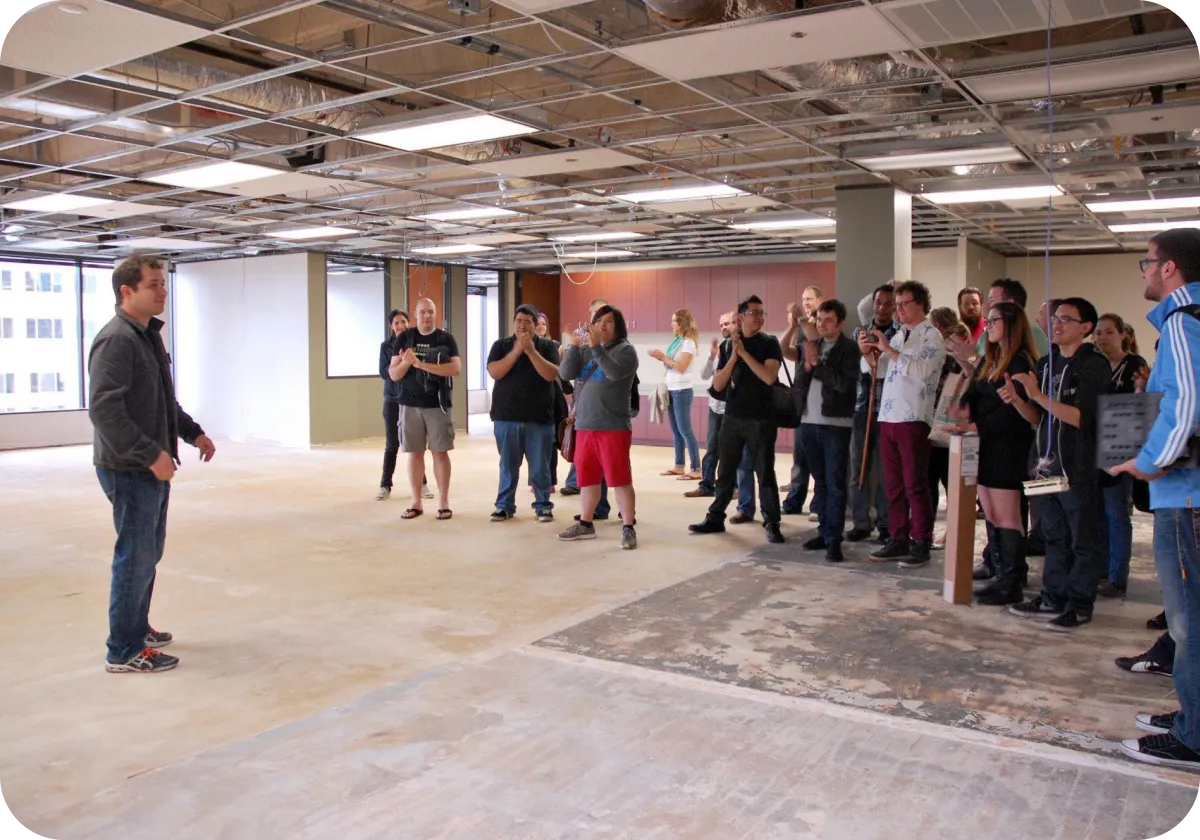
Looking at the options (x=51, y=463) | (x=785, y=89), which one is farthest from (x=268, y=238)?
(x=785, y=89)

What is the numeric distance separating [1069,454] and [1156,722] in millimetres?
1410

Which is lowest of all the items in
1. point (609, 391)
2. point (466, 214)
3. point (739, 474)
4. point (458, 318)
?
point (739, 474)

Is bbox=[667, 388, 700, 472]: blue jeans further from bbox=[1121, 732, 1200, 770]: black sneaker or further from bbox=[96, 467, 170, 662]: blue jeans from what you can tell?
bbox=[1121, 732, 1200, 770]: black sneaker

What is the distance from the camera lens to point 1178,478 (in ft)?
9.03

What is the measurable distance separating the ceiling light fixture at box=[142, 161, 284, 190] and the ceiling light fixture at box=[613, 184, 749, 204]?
2902 millimetres

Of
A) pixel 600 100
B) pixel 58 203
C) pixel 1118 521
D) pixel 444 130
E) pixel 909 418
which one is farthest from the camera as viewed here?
pixel 58 203

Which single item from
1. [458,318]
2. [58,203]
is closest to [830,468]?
[58,203]

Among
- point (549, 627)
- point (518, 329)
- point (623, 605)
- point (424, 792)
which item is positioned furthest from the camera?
point (518, 329)

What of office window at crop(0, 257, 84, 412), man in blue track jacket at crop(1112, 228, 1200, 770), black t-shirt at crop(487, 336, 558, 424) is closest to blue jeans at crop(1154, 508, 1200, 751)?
man in blue track jacket at crop(1112, 228, 1200, 770)

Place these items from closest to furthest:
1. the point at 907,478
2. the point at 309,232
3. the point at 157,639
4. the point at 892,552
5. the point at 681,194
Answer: the point at 157,639 < the point at 907,478 < the point at 892,552 < the point at 681,194 < the point at 309,232

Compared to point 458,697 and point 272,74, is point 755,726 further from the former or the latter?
point 272,74

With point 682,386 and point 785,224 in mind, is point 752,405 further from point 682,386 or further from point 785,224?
point 785,224

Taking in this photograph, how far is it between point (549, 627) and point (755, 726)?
4.40ft

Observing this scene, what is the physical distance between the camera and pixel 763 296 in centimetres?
1253
